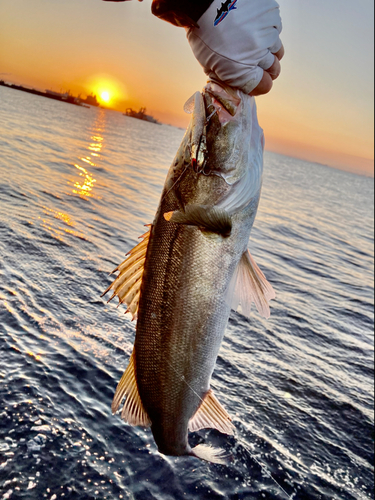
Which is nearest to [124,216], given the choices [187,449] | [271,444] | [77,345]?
[77,345]

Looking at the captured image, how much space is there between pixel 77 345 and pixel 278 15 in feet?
15.3

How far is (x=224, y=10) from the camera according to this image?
2586 mm

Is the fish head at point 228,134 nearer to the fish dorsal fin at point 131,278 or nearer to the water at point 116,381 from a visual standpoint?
the fish dorsal fin at point 131,278

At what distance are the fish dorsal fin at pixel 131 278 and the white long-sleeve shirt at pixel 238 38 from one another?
1177mm

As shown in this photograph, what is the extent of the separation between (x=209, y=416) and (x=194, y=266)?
3.75 ft

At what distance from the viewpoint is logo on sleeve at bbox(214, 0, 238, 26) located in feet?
8.45

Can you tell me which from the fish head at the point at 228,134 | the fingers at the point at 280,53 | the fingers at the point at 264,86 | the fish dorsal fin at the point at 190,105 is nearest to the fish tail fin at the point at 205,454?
the fish head at the point at 228,134

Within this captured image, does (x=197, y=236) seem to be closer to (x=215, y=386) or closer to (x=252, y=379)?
(x=215, y=386)

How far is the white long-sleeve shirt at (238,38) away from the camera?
258 cm

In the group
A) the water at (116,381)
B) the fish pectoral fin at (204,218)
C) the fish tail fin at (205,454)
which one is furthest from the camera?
the water at (116,381)

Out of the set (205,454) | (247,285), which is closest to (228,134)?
(247,285)

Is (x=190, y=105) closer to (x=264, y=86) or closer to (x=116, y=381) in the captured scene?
(x=264, y=86)

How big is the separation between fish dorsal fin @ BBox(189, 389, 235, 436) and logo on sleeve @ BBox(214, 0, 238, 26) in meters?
2.44

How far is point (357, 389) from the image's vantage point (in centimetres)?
749
